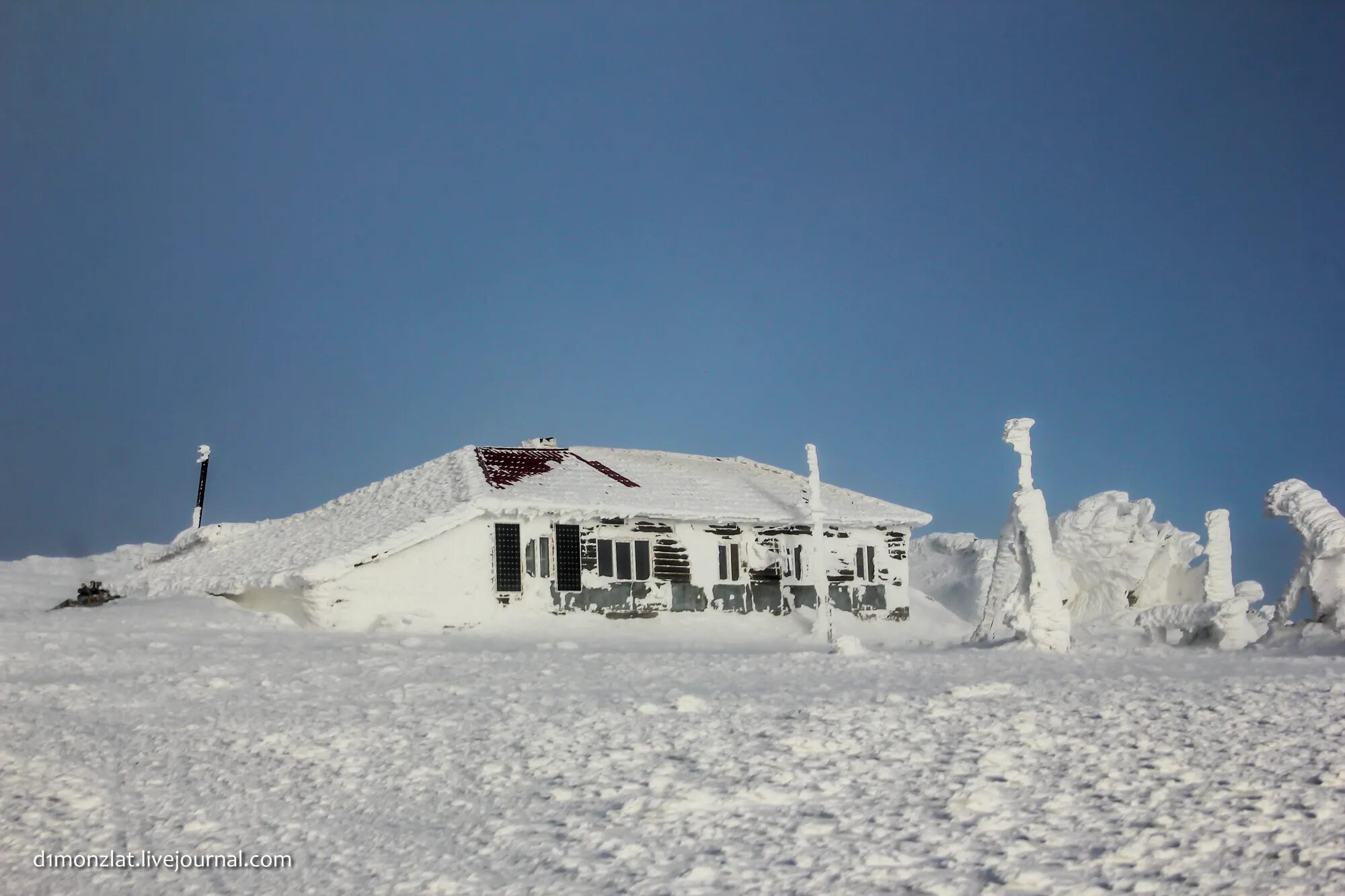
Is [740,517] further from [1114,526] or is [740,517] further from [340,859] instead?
[340,859]

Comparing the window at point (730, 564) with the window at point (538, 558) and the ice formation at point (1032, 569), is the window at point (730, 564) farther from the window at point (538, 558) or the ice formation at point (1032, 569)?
the ice formation at point (1032, 569)

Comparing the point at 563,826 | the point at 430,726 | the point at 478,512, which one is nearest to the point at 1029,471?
the point at 478,512

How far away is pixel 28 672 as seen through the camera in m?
15.6

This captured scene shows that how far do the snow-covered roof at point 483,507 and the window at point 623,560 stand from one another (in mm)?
706

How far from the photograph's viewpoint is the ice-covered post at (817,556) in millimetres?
28719

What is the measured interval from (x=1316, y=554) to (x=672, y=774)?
1588 centimetres

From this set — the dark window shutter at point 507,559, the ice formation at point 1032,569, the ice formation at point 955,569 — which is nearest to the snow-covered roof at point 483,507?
the dark window shutter at point 507,559

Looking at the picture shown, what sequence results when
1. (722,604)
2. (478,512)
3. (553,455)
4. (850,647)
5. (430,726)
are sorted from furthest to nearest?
(553,455)
(722,604)
(478,512)
(850,647)
(430,726)

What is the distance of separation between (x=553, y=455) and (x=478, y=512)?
21.7 ft

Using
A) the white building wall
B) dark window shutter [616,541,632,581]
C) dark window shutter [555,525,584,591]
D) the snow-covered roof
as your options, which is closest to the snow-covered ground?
the white building wall

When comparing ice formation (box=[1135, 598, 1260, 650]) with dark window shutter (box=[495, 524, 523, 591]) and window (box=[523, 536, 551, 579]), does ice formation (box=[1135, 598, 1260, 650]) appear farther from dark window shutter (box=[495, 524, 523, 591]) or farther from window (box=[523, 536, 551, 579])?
dark window shutter (box=[495, 524, 523, 591])

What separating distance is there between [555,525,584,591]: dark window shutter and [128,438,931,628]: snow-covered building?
0.03 metres

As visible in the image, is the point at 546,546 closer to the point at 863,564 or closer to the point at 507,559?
the point at 507,559

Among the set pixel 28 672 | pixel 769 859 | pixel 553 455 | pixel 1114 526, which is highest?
pixel 553 455
